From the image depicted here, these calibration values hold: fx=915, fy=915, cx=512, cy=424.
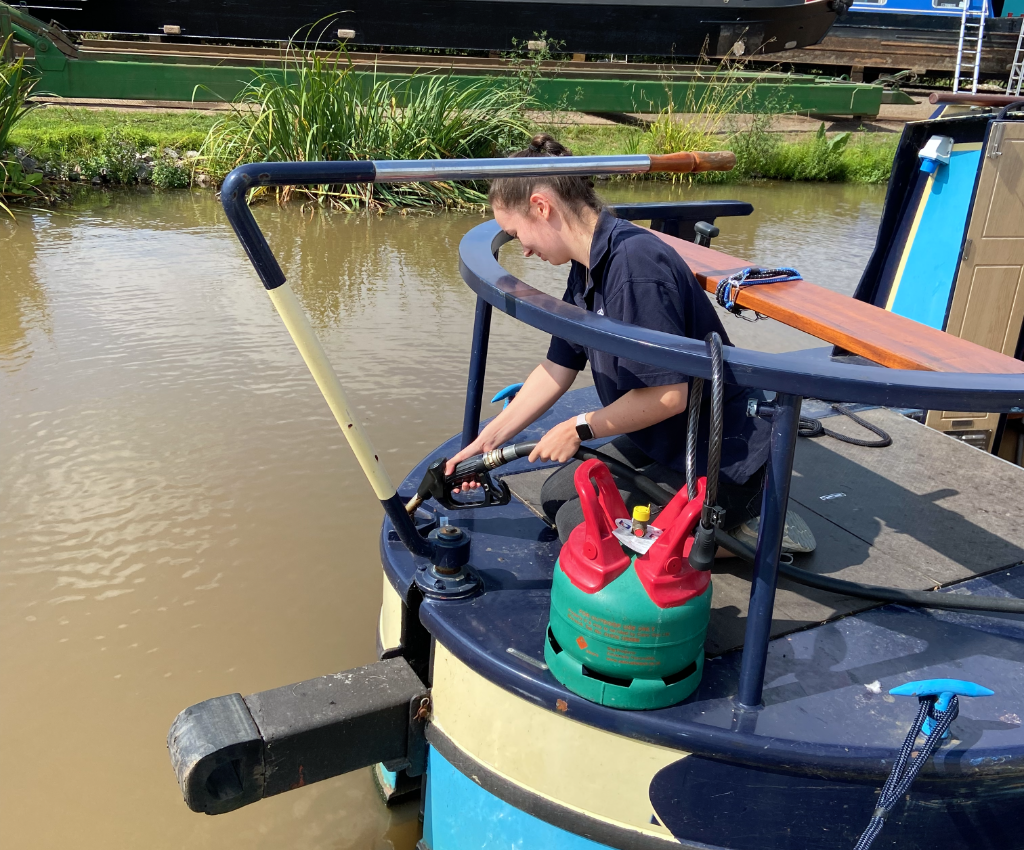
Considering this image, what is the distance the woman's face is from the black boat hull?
1204cm

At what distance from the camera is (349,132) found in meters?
8.24

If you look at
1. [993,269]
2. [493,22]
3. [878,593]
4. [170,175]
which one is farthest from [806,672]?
[493,22]

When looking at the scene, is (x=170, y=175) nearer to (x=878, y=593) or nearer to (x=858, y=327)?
(x=858, y=327)

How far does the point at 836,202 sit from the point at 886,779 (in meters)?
8.75

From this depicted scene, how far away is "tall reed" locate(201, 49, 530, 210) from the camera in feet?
26.5

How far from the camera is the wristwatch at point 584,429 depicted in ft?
6.53

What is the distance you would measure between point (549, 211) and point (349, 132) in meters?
6.66

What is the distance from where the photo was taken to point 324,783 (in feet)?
8.09

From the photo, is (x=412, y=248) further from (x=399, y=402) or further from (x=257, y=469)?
(x=257, y=469)

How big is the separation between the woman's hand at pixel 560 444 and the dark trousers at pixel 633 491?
0.15 metres

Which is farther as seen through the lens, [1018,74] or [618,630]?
[1018,74]

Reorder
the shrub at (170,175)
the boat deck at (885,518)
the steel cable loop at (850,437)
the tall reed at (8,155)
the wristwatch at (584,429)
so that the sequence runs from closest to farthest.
A: the wristwatch at (584,429) < the boat deck at (885,518) < the steel cable loop at (850,437) < the tall reed at (8,155) < the shrub at (170,175)

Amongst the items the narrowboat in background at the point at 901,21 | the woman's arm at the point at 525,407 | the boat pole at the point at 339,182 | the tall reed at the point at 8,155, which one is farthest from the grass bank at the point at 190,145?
the boat pole at the point at 339,182

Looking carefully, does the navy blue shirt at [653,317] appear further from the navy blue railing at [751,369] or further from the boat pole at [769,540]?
the boat pole at [769,540]
